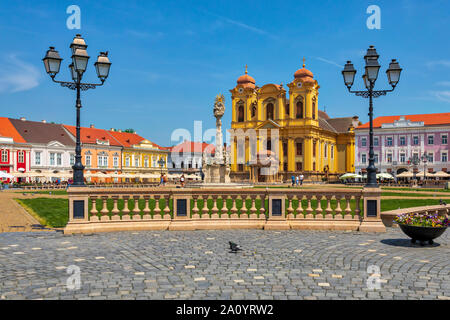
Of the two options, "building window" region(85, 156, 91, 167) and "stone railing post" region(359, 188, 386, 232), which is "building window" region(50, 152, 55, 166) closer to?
"building window" region(85, 156, 91, 167)

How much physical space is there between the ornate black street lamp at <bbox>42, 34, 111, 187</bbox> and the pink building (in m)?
68.0

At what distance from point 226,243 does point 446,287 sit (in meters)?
4.97

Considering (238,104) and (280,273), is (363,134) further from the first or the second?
(280,273)

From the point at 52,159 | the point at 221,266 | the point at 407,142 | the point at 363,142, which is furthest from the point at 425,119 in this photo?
the point at 221,266

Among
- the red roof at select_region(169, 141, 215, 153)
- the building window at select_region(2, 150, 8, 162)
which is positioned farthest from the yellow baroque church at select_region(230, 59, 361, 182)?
the building window at select_region(2, 150, 8, 162)

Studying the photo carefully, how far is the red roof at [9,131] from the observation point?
203 feet

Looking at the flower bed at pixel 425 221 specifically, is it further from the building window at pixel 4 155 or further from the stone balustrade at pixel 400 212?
the building window at pixel 4 155

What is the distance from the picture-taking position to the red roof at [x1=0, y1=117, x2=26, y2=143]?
61.7 metres

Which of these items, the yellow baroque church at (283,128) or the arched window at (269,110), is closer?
the yellow baroque church at (283,128)

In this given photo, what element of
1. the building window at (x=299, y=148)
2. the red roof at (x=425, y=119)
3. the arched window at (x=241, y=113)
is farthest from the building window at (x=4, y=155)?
the red roof at (x=425, y=119)

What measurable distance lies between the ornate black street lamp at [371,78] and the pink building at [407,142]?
62.9 meters

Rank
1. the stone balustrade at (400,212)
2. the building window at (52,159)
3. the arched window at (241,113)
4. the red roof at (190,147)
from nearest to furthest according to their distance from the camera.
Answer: the stone balustrade at (400,212)
the building window at (52,159)
the arched window at (241,113)
the red roof at (190,147)

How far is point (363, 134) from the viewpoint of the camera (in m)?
76.4

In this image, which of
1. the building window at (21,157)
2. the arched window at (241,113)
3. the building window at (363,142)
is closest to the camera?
the building window at (21,157)
